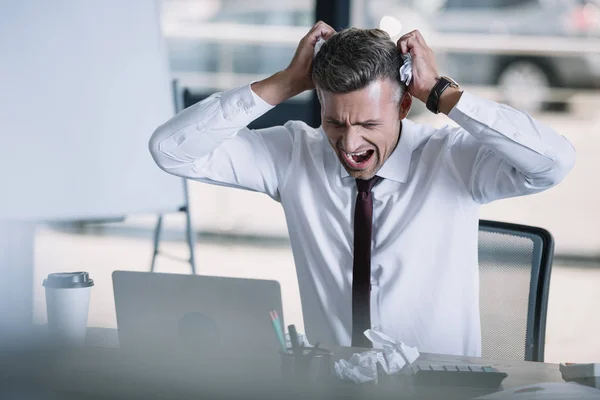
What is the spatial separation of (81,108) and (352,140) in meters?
1.17

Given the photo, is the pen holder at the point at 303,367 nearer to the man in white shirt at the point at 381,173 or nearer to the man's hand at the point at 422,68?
the man in white shirt at the point at 381,173

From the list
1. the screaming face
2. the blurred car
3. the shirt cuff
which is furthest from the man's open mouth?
the blurred car

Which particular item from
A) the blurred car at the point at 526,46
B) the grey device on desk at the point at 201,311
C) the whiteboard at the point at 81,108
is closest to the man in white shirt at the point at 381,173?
the grey device on desk at the point at 201,311

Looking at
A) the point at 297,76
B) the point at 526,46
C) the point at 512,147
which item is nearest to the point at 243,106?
the point at 297,76

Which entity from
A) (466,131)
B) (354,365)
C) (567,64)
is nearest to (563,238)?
(567,64)

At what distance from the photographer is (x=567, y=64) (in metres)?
4.40

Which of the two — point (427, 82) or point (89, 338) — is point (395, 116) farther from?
point (89, 338)

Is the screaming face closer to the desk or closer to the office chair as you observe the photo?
the office chair

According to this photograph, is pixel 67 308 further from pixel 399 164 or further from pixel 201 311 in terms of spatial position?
pixel 399 164

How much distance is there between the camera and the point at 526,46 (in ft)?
14.1

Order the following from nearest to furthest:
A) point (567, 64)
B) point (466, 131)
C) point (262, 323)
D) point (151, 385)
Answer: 1. point (151, 385)
2. point (262, 323)
3. point (466, 131)
4. point (567, 64)

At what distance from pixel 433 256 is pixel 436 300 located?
96 mm

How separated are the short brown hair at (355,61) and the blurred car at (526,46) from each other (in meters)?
2.77

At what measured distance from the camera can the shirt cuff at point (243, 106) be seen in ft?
5.59
